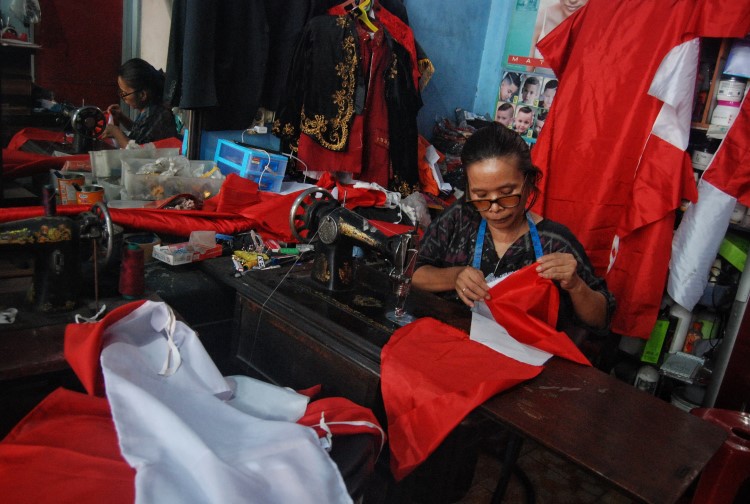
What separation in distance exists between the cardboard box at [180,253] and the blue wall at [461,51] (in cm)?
259

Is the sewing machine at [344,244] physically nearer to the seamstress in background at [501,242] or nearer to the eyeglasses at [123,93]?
the seamstress in background at [501,242]

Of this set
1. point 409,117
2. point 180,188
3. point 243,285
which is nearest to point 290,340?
point 243,285

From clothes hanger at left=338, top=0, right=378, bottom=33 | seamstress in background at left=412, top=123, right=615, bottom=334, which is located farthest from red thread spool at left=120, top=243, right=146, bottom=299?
clothes hanger at left=338, top=0, right=378, bottom=33

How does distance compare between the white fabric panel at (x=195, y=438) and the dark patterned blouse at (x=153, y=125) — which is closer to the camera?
the white fabric panel at (x=195, y=438)

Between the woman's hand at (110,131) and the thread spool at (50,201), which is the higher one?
the woman's hand at (110,131)

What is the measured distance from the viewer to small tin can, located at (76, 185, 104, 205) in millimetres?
2271

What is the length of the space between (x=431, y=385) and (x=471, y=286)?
1.66ft

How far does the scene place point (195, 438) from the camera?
1.01 m

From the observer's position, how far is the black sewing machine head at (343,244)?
179 cm

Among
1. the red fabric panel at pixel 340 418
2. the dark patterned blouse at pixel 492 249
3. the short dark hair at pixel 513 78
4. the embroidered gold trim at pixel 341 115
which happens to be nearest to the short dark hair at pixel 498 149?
the dark patterned blouse at pixel 492 249

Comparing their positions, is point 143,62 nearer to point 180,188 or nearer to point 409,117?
point 180,188

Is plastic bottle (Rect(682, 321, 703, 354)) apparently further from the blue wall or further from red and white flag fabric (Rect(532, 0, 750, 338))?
the blue wall

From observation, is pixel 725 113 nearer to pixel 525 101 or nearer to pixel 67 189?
pixel 525 101

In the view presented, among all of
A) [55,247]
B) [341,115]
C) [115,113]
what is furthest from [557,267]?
[115,113]
